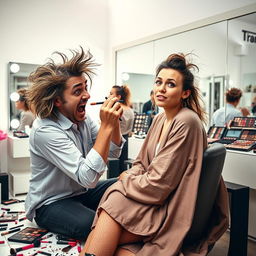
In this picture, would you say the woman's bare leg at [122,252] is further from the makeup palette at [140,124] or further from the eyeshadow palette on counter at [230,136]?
the makeup palette at [140,124]

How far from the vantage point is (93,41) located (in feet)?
14.0

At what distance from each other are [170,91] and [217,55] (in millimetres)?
1273

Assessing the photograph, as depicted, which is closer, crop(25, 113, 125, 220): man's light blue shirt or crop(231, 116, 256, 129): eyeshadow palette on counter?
crop(25, 113, 125, 220): man's light blue shirt

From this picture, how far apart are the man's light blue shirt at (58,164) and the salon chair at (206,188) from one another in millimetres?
461

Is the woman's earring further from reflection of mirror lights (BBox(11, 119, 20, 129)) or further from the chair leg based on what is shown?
reflection of mirror lights (BBox(11, 119, 20, 129))

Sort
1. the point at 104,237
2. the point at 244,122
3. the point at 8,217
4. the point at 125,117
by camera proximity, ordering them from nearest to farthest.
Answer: the point at 104,237
the point at 8,217
the point at 244,122
the point at 125,117

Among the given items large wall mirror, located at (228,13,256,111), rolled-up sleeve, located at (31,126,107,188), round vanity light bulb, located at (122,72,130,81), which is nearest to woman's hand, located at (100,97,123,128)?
rolled-up sleeve, located at (31,126,107,188)

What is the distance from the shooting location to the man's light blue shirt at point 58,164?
4.65ft

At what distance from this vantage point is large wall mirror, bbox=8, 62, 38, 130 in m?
3.73

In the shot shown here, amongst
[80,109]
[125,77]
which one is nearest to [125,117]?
[125,77]

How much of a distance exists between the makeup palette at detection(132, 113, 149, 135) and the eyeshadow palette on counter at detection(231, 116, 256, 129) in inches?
44.6

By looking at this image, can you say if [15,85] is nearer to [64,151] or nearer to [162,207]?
[64,151]

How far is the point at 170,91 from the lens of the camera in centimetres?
161

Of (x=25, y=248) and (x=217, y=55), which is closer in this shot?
(x=25, y=248)
